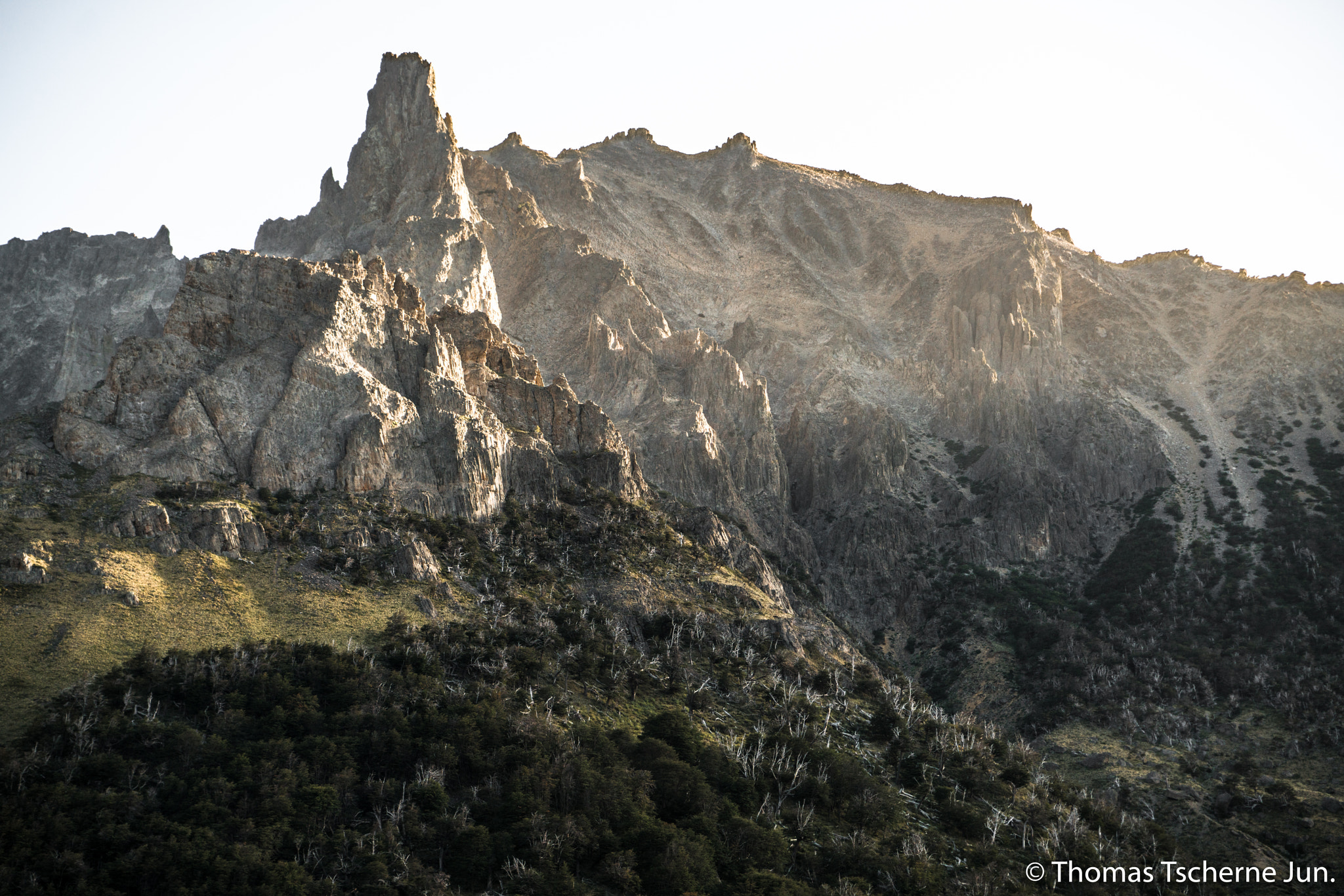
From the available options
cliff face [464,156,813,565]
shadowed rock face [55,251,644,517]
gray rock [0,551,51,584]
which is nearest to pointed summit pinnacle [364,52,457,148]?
cliff face [464,156,813,565]

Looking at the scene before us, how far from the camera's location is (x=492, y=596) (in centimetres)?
10375

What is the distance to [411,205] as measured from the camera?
7067 inches

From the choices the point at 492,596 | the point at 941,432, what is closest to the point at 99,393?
the point at 492,596

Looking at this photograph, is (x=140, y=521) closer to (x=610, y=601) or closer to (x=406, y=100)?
(x=610, y=601)

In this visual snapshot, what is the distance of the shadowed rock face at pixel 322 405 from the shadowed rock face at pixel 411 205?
Result: 28204mm

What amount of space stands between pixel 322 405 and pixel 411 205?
265 ft

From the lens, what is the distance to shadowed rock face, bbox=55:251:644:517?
102m

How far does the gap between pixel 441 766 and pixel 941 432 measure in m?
146

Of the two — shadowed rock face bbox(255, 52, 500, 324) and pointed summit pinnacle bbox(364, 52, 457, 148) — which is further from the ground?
pointed summit pinnacle bbox(364, 52, 457, 148)

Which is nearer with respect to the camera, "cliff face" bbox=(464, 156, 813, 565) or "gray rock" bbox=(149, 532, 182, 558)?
"gray rock" bbox=(149, 532, 182, 558)

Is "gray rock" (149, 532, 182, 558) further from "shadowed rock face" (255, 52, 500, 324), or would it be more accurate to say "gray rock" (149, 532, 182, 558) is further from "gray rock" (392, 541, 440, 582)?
"shadowed rock face" (255, 52, 500, 324)

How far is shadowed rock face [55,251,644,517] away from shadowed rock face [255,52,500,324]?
28.2 meters

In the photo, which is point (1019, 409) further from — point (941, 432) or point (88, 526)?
point (88, 526)

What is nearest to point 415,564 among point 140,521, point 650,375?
point 140,521
